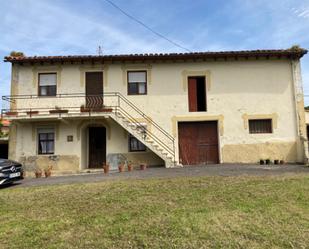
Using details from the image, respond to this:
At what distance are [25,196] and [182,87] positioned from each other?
974cm

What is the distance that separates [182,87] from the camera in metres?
14.0

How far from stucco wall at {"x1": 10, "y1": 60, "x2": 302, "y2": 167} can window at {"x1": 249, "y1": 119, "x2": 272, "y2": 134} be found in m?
0.30

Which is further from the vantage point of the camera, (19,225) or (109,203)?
(109,203)

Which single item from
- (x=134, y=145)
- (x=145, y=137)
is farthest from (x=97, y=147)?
(x=145, y=137)

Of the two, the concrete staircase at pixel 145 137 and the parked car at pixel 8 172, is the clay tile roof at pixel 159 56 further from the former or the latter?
the parked car at pixel 8 172

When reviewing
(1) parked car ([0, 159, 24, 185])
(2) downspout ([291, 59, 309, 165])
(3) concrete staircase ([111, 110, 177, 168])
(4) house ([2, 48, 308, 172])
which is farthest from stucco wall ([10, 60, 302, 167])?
(1) parked car ([0, 159, 24, 185])

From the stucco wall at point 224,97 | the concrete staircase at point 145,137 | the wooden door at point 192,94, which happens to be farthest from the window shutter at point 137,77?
the wooden door at point 192,94

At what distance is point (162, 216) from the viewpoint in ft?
15.8

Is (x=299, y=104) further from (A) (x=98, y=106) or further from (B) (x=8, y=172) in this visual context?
(B) (x=8, y=172)

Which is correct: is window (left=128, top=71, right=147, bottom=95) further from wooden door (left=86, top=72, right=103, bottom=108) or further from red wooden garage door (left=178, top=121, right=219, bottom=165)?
red wooden garage door (left=178, top=121, right=219, bottom=165)

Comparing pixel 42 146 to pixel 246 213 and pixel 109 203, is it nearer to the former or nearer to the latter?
pixel 109 203

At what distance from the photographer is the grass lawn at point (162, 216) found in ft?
12.8

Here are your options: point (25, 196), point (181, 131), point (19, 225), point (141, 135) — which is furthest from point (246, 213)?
point (181, 131)

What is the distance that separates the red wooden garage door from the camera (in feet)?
45.2
